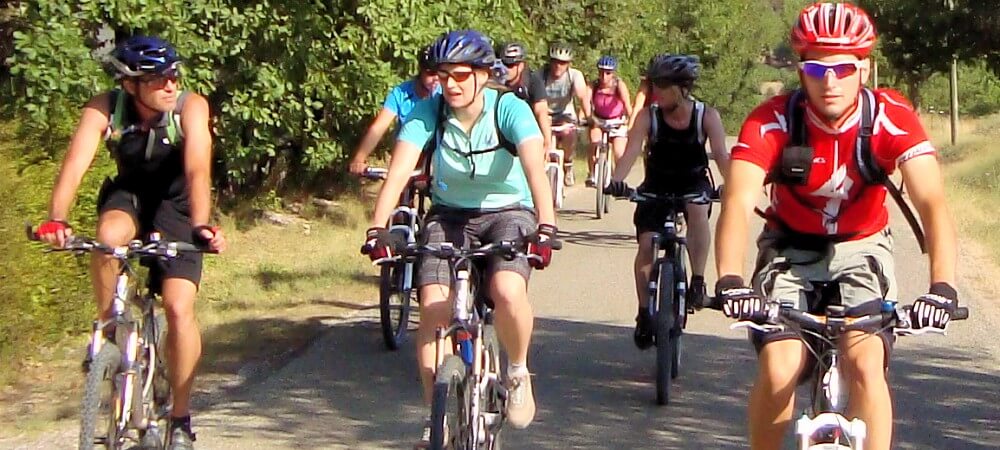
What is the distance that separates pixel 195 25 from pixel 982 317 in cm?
670

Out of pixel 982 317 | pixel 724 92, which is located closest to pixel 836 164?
pixel 982 317

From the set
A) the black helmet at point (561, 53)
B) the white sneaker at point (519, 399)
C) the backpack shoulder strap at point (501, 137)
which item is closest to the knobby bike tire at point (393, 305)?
the white sneaker at point (519, 399)

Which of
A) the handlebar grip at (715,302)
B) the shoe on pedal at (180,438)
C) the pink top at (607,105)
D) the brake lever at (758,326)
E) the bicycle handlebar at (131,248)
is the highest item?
the pink top at (607,105)

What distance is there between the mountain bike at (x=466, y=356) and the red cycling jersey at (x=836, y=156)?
1.15 meters

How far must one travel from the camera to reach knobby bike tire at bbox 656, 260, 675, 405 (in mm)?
Answer: 7793

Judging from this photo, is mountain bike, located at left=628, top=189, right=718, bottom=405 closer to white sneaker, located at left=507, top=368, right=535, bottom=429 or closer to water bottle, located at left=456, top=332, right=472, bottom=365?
white sneaker, located at left=507, top=368, right=535, bottom=429

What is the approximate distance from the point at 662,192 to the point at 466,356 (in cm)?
304

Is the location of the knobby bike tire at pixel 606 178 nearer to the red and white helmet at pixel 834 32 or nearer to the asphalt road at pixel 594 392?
the asphalt road at pixel 594 392

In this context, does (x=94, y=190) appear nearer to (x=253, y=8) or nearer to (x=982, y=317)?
(x=253, y=8)

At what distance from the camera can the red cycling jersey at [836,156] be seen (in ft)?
15.3

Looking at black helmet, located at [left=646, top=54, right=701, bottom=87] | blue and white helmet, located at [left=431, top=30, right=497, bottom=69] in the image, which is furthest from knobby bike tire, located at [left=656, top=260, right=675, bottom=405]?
blue and white helmet, located at [left=431, top=30, right=497, bottom=69]

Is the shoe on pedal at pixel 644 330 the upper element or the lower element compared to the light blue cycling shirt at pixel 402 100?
lower

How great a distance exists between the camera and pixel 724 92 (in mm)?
56625

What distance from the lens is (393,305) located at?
9305mm
